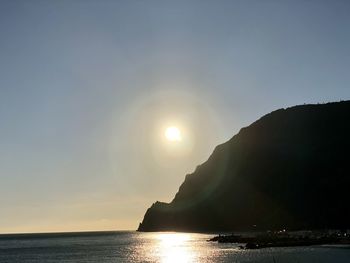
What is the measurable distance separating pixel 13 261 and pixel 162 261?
4478cm

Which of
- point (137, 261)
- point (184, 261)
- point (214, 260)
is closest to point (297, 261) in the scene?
point (214, 260)

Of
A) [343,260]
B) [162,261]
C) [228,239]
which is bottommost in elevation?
[343,260]

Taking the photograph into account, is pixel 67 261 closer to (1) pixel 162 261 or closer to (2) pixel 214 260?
(1) pixel 162 261

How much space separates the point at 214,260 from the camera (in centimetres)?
11138

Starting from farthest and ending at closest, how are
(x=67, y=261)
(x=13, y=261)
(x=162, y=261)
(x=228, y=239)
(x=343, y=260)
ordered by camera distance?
1. (x=228, y=239)
2. (x=13, y=261)
3. (x=67, y=261)
4. (x=162, y=261)
5. (x=343, y=260)

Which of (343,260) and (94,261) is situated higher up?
(94,261)

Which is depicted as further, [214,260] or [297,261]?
[214,260]

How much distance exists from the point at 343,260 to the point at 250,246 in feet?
175

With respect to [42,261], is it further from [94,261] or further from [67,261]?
[94,261]

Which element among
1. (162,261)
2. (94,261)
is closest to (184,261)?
(162,261)

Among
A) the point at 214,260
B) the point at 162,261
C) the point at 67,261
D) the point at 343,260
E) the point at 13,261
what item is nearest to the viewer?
the point at 343,260

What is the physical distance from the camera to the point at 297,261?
314 ft

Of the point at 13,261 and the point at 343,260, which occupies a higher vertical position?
the point at 13,261

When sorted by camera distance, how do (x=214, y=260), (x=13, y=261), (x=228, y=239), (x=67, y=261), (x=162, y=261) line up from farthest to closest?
1. (x=228, y=239)
2. (x=13, y=261)
3. (x=67, y=261)
4. (x=162, y=261)
5. (x=214, y=260)
